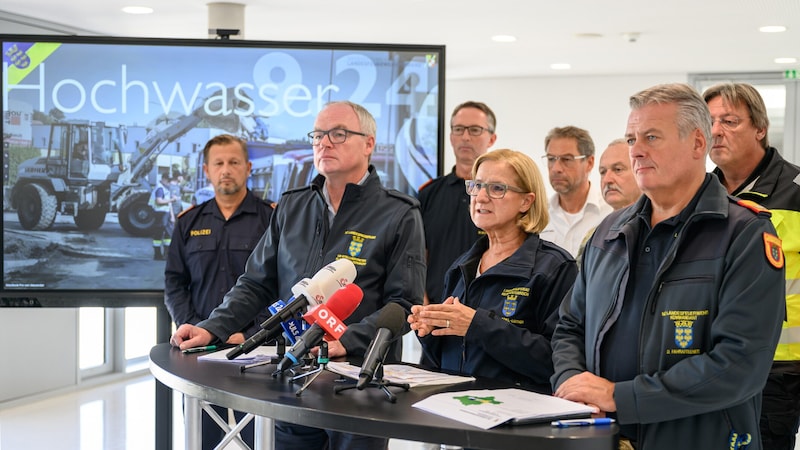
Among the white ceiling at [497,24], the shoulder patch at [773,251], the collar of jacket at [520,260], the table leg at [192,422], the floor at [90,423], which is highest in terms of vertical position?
the white ceiling at [497,24]

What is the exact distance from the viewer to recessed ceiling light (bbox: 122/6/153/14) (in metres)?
7.04

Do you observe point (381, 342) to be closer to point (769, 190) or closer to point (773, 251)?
point (773, 251)

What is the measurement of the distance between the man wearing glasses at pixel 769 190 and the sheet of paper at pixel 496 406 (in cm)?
82

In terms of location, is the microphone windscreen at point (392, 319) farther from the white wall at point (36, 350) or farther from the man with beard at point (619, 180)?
the white wall at point (36, 350)

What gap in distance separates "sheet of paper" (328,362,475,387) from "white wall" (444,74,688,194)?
9.00 meters

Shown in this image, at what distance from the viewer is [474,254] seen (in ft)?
9.73

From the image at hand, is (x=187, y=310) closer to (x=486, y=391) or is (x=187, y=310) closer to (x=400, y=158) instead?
(x=400, y=158)

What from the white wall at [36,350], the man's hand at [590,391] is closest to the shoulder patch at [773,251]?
the man's hand at [590,391]

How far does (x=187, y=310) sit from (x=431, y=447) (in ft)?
6.53

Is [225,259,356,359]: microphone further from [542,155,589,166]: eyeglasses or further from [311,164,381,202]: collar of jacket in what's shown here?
[542,155,589,166]: eyeglasses

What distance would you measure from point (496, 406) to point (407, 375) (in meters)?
0.47

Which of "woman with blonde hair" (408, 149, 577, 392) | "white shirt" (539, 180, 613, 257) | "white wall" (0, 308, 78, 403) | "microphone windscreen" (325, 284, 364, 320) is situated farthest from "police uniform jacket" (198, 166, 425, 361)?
"white wall" (0, 308, 78, 403)

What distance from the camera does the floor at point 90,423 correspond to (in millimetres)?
6109

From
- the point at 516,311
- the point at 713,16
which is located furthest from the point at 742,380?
the point at 713,16
